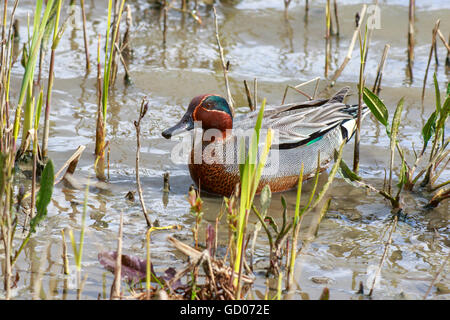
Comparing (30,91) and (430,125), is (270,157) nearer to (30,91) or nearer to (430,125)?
(430,125)

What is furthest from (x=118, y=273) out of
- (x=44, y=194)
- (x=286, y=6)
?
(x=286, y=6)

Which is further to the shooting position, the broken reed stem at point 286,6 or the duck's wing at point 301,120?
the broken reed stem at point 286,6

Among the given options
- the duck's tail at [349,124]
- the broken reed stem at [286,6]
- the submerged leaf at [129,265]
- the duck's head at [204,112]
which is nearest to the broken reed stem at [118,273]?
the submerged leaf at [129,265]

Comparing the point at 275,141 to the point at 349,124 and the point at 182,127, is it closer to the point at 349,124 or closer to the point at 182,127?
the point at 182,127

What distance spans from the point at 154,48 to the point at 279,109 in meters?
2.20

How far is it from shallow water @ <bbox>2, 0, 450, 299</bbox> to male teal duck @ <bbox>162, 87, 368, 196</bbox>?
0.15m

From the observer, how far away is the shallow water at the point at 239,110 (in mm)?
3406

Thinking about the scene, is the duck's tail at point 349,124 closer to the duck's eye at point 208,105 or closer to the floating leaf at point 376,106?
the floating leaf at point 376,106

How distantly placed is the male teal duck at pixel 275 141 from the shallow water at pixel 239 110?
0.50ft

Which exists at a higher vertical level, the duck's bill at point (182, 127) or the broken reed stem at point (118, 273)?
the duck's bill at point (182, 127)

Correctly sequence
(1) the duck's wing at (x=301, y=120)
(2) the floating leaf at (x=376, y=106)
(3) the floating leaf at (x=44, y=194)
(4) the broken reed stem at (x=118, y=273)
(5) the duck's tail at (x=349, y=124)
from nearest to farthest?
(4) the broken reed stem at (x=118, y=273) < (3) the floating leaf at (x=44, y=194) < (2) the floating leaf at (x=376, y=106) < (1) the duck's wing at (x=301, y=120) < (5) the duck's tail at (x=349, y=124)

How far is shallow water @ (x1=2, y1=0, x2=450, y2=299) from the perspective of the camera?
3406 millimetres

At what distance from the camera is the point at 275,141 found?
450 centimetres

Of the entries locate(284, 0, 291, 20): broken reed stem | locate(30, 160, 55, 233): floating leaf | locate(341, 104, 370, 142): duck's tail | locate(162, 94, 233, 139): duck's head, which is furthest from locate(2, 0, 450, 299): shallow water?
locate(162, 94, 233, 139): duck's head
